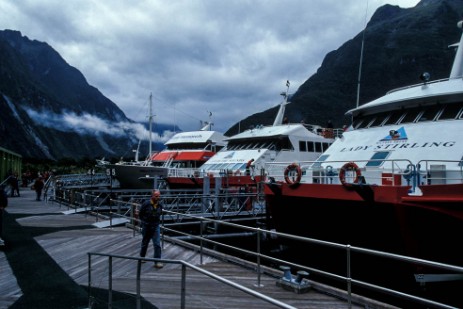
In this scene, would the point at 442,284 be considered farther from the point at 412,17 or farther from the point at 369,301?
the point at 412,17

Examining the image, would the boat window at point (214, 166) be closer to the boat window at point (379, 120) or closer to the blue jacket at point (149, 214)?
the boat window at point (379, 120)

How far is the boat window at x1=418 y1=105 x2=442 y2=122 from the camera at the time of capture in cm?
1367

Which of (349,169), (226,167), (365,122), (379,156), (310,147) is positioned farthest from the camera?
(310,147)

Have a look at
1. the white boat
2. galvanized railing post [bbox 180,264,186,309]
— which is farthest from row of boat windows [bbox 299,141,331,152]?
galvanized railing post [bbox 180,264,186,309]

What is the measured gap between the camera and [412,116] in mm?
14289

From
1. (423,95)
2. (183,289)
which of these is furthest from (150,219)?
(423,95)

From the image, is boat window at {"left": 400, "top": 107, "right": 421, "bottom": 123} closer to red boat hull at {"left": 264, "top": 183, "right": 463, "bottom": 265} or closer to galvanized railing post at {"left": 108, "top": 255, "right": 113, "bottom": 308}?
red boat hull at {"left": 264, "top": 183, "right": 463, "bottom": 265}

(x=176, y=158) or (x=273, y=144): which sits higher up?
(x=273, y=144)

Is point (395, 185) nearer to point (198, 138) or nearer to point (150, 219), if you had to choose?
point (150, 219)

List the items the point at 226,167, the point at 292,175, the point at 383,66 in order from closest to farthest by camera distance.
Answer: the point at 292,175 < the point at 226,167 < the point at 383,66

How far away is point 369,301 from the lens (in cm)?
623

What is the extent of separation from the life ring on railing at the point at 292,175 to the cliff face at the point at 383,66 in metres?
120

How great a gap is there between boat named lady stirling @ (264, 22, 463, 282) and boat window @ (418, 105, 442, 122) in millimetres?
32

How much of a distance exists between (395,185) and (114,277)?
22.7 ft
